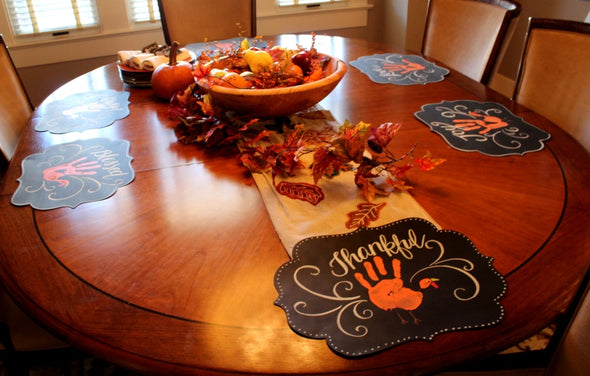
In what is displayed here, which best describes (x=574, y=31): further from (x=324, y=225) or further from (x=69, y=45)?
(x=69, y=45)

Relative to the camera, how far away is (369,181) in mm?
1005

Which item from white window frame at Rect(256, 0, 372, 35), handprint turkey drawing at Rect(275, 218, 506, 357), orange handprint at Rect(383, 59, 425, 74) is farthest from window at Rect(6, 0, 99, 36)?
handprint turkey drawing at Rect(275, 218, 506, 357)

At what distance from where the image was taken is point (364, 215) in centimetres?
92

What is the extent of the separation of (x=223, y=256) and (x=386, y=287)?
0.96 ft

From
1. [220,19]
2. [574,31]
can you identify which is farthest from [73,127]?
[574,31]

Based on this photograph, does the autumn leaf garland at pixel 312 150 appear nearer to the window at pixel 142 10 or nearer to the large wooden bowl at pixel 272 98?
the large wooden bowl at pixel 272 98

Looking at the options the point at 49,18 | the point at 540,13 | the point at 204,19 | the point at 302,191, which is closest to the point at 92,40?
the point at 49,18

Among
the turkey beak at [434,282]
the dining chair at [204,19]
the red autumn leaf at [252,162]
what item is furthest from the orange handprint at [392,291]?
the dining chair at [204,19]

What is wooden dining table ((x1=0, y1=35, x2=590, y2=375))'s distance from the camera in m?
0.65

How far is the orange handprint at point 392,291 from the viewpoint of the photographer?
0.70 m

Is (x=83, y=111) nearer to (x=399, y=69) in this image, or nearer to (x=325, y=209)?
(x=325, y=209)

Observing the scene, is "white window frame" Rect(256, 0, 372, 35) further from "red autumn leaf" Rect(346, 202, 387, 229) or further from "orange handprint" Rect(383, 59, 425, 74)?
"red autumn leaf" Rect(346, 202, 387, 229)

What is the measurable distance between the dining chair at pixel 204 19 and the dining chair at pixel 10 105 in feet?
2.75

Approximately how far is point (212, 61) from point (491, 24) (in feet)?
3.49
